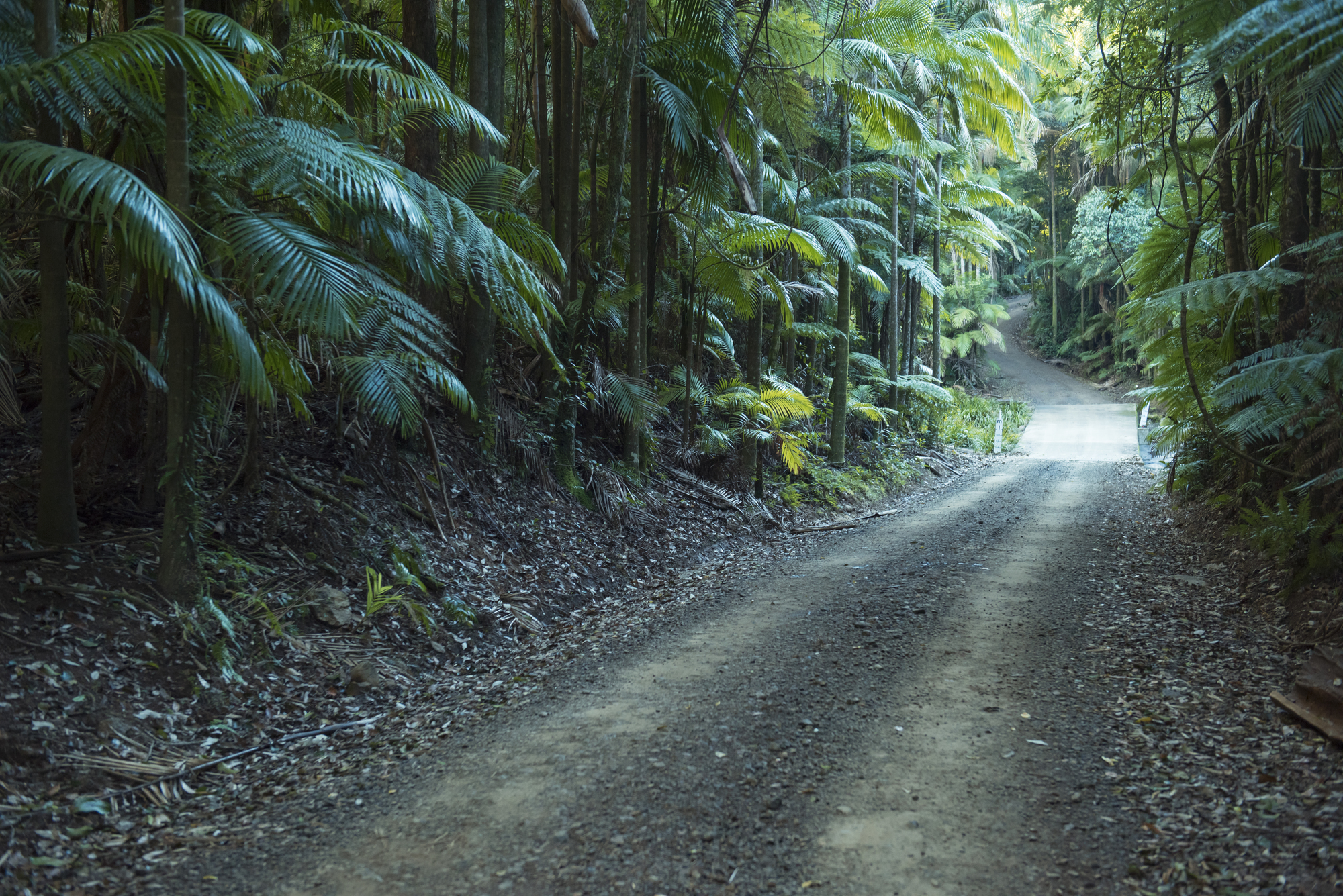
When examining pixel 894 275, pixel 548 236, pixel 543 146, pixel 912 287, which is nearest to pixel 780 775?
pixel 548 236

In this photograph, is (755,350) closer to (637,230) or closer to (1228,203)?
(637,230)

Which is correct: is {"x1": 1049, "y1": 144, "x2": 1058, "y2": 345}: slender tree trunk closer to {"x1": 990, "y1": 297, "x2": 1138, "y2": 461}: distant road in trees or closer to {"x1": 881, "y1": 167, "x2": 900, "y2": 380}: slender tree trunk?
{"x1": 990, "y1": 297, "x2": 1138, "y2": 461}: distant road in trees

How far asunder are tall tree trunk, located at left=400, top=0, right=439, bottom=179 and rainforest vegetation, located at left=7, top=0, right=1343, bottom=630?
0.03 metres

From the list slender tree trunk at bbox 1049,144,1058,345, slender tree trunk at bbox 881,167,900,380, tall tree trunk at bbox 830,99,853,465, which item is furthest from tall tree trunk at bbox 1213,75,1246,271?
slender tree trunk at bbox 1049,144,1058,345

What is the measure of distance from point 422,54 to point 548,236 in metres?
1.95

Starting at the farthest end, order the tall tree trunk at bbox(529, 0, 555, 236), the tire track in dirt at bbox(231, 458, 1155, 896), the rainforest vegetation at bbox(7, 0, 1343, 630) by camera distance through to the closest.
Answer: the tall tree trunk at bbox(529, 0, 555, 236) → the rainforest vegetation at bbox(7, 0, 1343, 630) → the tire track in dirt at bbox(231, 458, 1155, 896)

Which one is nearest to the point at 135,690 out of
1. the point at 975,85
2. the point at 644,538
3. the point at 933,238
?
the point at 644,538

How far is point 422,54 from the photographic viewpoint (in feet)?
22.6

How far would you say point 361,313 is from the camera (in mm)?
5168

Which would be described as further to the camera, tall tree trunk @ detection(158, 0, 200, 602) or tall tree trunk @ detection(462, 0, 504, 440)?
tall tree trunk @ detection(462, 0, 504, 440)

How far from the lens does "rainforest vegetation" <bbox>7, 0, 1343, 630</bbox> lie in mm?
3951

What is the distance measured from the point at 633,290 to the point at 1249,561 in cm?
582

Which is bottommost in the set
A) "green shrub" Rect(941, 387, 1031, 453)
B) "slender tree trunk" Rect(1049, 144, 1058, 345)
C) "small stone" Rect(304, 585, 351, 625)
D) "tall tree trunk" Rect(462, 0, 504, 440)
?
"small stone" Rect(304, 585, 351, 625)

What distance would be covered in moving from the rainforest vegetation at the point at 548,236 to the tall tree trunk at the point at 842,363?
0.07 metres
